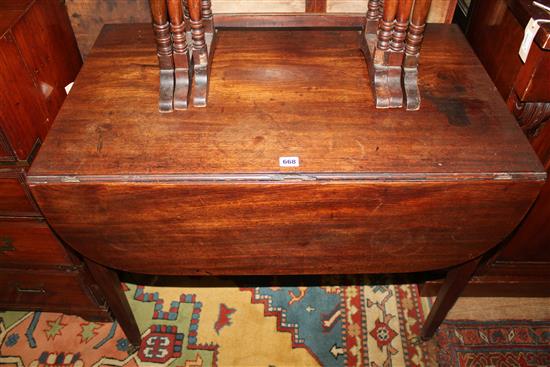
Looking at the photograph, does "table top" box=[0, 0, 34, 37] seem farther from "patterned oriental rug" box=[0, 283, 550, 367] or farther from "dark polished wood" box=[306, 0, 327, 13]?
"patterned oriental rug" box=[0, 283, 550, 367]

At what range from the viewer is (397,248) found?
44.7 inches

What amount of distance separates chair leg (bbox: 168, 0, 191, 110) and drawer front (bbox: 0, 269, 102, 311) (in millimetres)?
706

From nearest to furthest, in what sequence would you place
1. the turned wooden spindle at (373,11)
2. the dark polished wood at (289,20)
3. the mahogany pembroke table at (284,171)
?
the mahogany pembroke table at (284,171)
the turned wooden spindle at (373,11)
the dark polished wood at (289,20)

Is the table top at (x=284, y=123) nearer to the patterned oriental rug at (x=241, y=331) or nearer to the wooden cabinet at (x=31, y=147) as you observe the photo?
the wooden cabinet at (x=31, y=147)

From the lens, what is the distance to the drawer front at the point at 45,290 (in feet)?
4.85

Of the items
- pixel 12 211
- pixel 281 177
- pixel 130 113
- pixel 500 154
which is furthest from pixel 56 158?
pixel 500 154

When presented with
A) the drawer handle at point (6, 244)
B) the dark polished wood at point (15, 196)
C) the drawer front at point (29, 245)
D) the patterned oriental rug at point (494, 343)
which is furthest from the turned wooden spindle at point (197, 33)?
the patterned oriental rug at point (494, 343)

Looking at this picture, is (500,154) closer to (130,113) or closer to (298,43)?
(298,43)

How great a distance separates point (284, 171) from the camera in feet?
3.26

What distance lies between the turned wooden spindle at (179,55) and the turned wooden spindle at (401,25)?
52 centimetres

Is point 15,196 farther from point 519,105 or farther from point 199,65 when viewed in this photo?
point 519,105

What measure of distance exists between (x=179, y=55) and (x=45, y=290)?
0.96 metres

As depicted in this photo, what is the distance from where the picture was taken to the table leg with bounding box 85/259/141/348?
131 cm

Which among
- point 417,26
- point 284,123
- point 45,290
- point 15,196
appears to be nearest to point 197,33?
point 284,123
